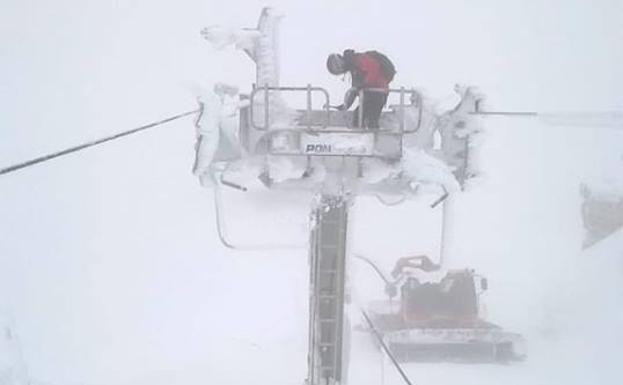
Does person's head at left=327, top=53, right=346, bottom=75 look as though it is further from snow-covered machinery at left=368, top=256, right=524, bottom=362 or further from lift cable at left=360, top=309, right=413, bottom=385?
lift cable at left=360, top=309, right=413, bottom=385

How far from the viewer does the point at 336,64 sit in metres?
1.86

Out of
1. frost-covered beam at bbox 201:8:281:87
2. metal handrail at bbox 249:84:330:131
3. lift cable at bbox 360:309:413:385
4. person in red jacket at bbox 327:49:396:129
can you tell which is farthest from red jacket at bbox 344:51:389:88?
lift cable at bbox 360:309:413:385

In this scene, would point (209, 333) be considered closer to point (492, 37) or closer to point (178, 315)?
point (178, 315)

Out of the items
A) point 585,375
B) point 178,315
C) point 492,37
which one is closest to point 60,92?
point 178,315

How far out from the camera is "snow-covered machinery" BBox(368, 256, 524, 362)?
6.55ft

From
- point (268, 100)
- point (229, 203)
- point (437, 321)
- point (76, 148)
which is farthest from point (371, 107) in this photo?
point (76, 148)

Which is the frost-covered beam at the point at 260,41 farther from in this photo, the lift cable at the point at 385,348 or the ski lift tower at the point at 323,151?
the lift cable at the point at 385,348

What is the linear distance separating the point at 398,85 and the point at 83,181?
1.03m

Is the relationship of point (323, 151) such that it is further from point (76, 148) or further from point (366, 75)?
point (76, 148)

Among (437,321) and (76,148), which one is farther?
(437,321)

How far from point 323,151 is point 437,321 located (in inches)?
26.9

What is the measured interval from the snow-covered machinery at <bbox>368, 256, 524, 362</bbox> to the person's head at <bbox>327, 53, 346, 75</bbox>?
65 centimetres

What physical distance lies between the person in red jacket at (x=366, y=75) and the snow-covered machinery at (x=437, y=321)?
0.49 m

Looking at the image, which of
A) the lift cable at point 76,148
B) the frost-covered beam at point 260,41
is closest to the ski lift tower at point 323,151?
the frost-covered beam at point 260,41
